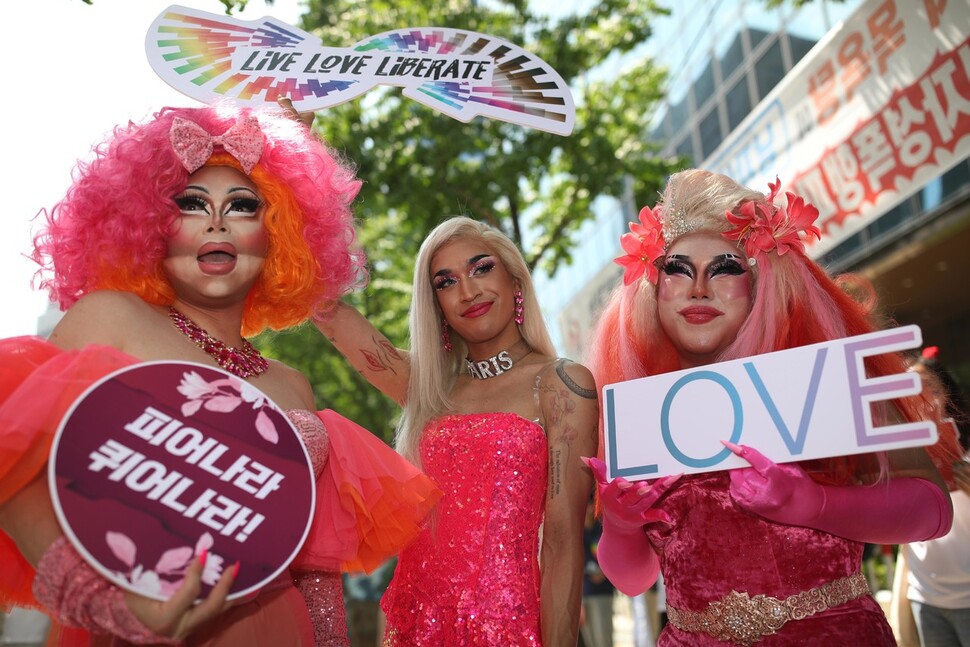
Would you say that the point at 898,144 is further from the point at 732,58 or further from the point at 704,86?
the point at 704,86

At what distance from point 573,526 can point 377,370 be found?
3.56 ft

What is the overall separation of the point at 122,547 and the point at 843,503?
183 centimetres

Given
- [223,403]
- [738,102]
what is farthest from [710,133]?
[223,403]

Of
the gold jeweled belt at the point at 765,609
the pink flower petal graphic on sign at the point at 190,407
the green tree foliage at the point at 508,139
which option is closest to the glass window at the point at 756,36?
the green tree foliage at the point at 508,139

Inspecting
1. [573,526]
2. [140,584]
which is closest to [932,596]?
[573,526]

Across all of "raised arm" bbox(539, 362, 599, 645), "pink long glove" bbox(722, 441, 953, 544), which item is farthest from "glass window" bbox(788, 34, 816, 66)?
"pink long glove" bbox(722, 441, 953, 544)

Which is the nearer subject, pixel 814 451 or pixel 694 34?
pixel 814 451

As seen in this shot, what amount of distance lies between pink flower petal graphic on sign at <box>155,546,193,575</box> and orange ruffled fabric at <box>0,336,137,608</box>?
0.32 metres

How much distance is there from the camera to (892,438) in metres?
2.13

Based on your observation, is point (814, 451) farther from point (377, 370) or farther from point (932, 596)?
point (932, 596)

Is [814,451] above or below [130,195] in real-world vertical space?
below

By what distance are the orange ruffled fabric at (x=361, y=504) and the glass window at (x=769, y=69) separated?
11280 mm

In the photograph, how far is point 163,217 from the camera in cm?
240

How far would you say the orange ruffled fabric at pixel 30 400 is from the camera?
1.76 metres
